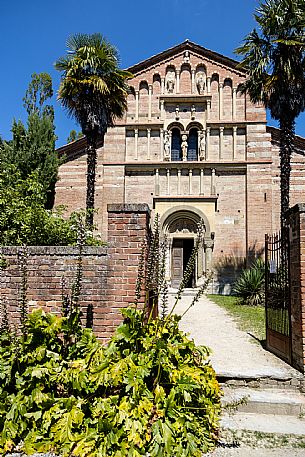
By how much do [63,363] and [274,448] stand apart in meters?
Answer: 2.22

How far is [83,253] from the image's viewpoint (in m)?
4.52

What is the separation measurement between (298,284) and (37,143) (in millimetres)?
16210

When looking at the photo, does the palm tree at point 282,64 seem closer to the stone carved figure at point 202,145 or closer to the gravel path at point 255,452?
the stone carved figure at point 202,145

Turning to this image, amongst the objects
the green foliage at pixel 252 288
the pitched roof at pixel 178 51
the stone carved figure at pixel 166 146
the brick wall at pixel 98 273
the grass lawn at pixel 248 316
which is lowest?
the grass lawn at pixel 248 316

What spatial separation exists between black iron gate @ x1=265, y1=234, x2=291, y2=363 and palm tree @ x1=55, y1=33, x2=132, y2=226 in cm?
865

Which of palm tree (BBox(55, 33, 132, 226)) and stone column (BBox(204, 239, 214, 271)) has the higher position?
palm tree (BBox(55, 33, 132, 226))

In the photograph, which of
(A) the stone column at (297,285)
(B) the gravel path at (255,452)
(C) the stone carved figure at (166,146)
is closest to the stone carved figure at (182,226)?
(C) the stone carved figure at (166,146)

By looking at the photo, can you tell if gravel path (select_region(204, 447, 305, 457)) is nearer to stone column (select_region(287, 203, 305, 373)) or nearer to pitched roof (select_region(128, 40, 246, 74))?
stone column (select_region(287, 203, 305, 373))

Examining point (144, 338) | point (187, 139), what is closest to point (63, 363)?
point (144, 338)

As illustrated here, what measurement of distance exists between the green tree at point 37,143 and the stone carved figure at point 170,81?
6.25 metres

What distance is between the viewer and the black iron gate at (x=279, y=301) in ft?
17.9

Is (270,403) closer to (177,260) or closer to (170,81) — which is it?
(177,260)

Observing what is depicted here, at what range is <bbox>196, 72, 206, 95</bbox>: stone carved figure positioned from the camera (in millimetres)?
19453

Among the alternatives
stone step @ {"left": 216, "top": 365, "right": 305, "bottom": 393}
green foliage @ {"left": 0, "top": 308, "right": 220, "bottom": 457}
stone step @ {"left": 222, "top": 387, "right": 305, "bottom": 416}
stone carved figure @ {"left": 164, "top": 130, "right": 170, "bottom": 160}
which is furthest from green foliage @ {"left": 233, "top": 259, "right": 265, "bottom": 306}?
green foliage @ {"left": 0, "top": 308, "right": 220, "bottom": 457}
